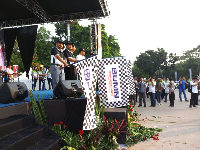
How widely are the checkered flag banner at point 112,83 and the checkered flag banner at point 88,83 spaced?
1558 millimetres

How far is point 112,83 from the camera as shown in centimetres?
596

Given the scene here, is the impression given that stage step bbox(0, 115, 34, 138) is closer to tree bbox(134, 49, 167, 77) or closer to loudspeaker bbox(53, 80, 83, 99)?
loudspeaker bbox(53, 80, 83, 99)

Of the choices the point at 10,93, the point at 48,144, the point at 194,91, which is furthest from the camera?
the point at 194,91

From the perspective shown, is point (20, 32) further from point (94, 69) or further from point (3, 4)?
point (94, 69)

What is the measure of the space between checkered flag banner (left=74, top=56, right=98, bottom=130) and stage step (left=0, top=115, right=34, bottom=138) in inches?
48.9

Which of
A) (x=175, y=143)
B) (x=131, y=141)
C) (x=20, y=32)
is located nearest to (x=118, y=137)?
(x=131, y=141)

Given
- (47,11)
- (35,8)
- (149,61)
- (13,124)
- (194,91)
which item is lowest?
(13,124)

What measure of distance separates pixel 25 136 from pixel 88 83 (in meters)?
1.64

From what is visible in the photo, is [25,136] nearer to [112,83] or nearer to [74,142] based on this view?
[74,142]

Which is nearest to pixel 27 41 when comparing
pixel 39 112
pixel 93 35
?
pixel 93 35

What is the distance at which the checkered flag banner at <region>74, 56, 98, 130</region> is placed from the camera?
4266 mm

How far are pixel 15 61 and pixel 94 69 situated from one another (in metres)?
28.9

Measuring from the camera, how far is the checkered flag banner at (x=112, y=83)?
5945mm

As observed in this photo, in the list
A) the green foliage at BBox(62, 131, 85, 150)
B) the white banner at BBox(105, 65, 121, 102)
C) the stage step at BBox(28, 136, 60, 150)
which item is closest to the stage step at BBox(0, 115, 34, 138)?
the stage step at BBox(28, 136, 60, 150)
